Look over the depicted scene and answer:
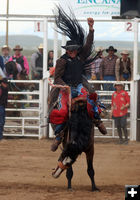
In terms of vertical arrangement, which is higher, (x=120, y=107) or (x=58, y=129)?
(x=120, y=107)

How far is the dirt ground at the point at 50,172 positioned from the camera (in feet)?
23.3

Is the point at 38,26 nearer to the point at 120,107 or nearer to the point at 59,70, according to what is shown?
the point at 120,107

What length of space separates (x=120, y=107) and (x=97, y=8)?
2661 mm

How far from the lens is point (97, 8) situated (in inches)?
533

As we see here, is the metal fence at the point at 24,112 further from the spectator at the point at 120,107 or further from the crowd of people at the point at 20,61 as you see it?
the spectator at the point at 120,107

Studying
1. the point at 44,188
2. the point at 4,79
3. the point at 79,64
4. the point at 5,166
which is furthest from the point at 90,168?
the point at 4,79

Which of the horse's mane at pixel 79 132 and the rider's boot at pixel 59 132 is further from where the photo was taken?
the rider's boot at pixel 59 132

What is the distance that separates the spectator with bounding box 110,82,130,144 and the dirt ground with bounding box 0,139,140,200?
18.9 inches

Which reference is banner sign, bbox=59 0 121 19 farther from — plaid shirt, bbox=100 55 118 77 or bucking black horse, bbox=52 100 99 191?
bucking black horse, bbox=52 100 99 191

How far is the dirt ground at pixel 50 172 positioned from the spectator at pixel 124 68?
6.15 ft

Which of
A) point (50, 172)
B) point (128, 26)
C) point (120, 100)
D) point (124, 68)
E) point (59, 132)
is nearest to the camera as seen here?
point (59, 132)

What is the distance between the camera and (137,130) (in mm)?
13633

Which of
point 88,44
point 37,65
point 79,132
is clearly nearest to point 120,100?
point 37,65

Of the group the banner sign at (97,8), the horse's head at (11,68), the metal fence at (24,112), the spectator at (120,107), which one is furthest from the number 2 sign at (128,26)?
the horse's head at (11,68)
